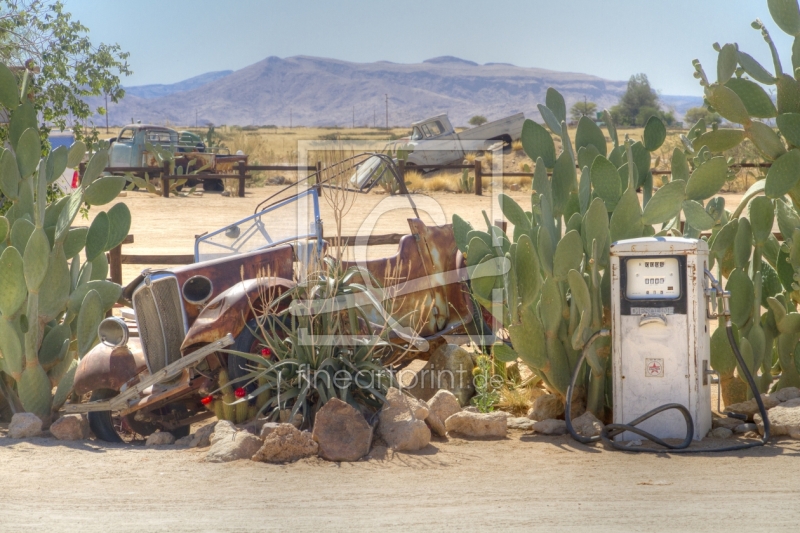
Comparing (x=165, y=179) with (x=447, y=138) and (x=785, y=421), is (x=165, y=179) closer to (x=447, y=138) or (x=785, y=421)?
(x=447, y=138)

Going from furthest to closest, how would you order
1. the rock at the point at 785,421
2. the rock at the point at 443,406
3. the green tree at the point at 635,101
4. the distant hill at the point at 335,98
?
the distant hill at the point at 335,98 → the green tree at the point at 635,101 → the rock at the point at 443,406 → the rock at the point at 785,421

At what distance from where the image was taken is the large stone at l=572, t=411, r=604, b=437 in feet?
18.0

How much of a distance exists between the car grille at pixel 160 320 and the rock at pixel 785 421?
3.63 meters

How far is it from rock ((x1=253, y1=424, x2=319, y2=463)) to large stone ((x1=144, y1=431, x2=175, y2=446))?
1.01 m

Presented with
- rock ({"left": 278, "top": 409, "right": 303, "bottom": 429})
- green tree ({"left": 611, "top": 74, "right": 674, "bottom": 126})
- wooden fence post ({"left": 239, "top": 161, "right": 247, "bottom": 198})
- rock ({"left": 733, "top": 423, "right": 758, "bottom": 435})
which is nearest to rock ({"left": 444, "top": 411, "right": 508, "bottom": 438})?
rock ({"left": 278, "top": 409, "right": 303, "bottom": 429})

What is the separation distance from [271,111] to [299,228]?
6095 inches

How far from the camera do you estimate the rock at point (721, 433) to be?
5.45 meters

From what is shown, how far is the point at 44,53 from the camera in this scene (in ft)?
30.5

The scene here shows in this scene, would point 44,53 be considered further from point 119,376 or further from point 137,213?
point 137,213

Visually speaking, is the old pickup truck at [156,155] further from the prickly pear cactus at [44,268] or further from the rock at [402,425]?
the rock at [402,425]

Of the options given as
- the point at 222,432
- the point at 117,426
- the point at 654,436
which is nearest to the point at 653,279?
the point at 654,436

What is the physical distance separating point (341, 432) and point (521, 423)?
1380 millimetres

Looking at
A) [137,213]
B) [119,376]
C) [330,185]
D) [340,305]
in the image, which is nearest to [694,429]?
[340,305]

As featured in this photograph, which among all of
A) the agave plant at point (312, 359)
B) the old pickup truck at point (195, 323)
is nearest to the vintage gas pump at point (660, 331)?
the old pickup truck at point (195, 323)
